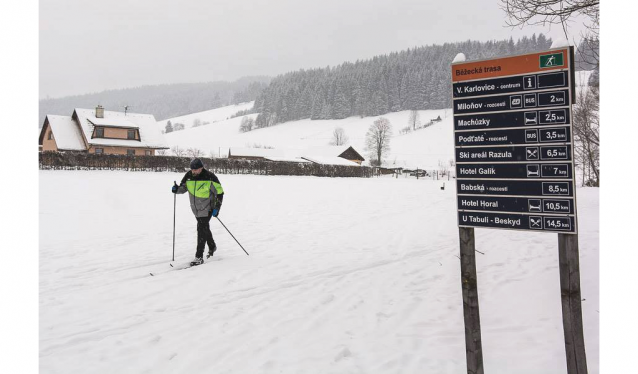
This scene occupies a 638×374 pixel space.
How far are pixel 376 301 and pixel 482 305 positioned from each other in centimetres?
137

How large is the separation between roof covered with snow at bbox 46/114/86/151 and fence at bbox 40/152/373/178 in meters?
16.2

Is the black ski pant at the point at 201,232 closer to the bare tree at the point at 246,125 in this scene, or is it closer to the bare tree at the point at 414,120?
the bare tree at the point at 414,120

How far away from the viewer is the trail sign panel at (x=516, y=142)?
2910 mm

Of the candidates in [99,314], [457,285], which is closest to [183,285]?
[99,314]

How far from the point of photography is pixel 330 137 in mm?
96500

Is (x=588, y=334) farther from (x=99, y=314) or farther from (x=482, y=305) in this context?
(x=99, y=314)

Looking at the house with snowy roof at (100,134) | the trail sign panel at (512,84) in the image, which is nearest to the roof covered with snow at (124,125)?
the house with snowy roof at (100,134)

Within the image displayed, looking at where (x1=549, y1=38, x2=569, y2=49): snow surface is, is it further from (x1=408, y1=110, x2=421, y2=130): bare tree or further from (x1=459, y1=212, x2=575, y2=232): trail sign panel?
(x1=408, y1=110, x2=421, y2=130): bare tree

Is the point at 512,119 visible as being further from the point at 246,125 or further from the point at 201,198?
the point at 246,125

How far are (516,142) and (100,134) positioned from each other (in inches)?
1789

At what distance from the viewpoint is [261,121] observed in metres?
121

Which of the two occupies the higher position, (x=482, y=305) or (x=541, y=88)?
(x=541, y=88)

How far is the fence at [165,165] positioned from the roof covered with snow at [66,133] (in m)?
16.2

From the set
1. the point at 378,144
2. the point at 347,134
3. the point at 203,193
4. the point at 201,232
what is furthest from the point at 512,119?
the point at 347,134
